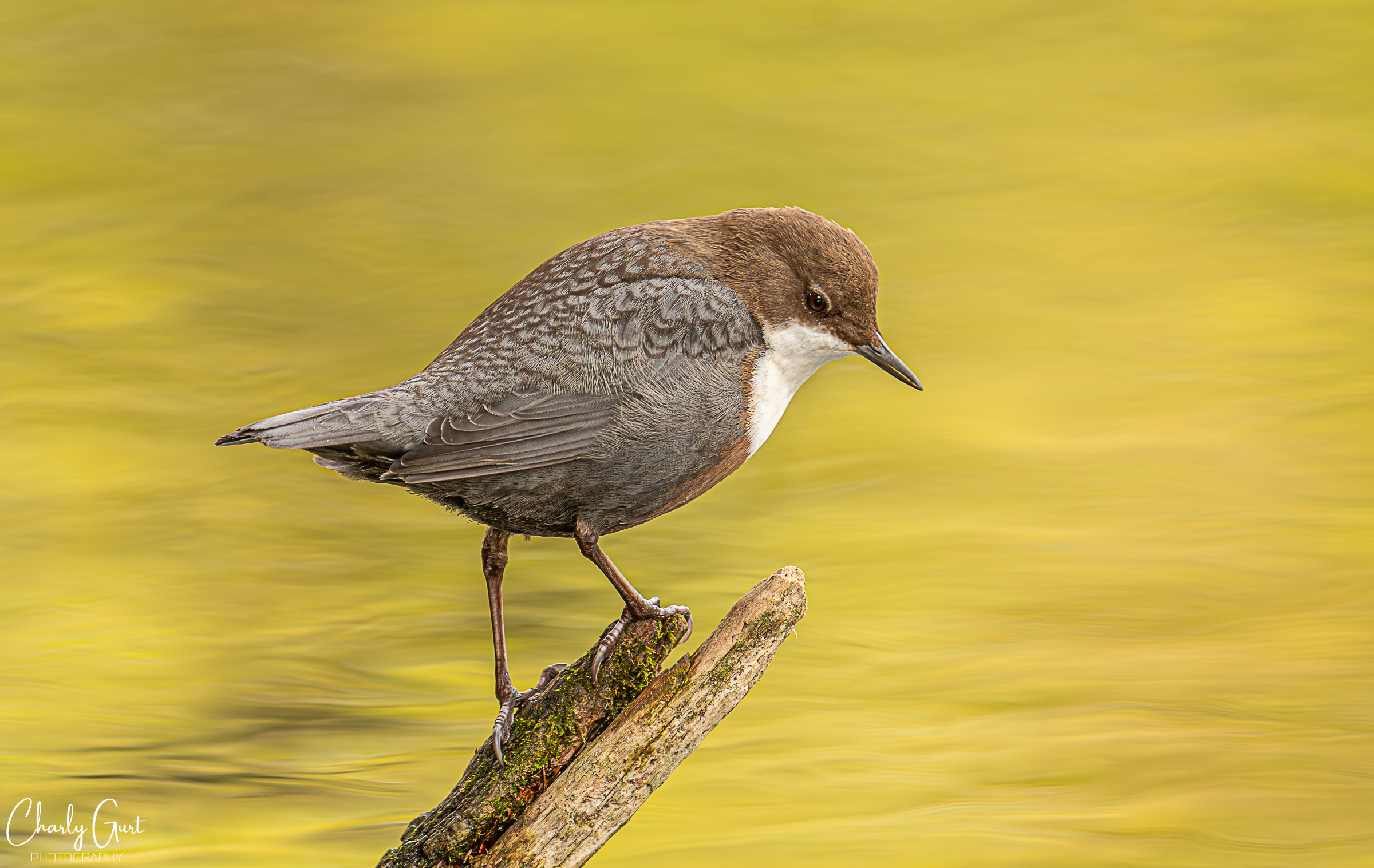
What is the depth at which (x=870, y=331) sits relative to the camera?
4207mm

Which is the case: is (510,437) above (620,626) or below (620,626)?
above

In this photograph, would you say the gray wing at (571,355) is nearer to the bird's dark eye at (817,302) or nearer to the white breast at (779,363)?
the white breast at (779,363)

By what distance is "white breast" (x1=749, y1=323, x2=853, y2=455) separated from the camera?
164 inches

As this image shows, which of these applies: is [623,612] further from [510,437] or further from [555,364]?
[555,364]

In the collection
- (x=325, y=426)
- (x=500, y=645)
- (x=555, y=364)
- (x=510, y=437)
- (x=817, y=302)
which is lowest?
(x=500, y=645)

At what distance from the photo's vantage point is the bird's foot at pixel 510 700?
Result: 4312 mm

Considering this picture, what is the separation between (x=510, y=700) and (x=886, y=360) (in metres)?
1.67

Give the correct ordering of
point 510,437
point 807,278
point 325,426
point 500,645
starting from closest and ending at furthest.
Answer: point 325,426, point 510,437, point 807,278, point 500,645

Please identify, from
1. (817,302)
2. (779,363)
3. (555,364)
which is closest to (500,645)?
(555,364)

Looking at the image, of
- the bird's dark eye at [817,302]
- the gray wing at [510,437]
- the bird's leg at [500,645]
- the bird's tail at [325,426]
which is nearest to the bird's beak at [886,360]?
the bird's dark eye at [817,302]

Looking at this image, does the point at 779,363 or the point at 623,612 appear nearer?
the point at 779,363

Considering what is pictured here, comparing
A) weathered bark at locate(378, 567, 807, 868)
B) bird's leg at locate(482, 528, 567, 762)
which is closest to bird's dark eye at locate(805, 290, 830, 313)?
weathered bark at locate(378, 567, 807, 868)

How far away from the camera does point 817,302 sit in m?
4.20

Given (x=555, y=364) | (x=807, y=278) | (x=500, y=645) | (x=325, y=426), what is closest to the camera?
(x=325, y=426)
